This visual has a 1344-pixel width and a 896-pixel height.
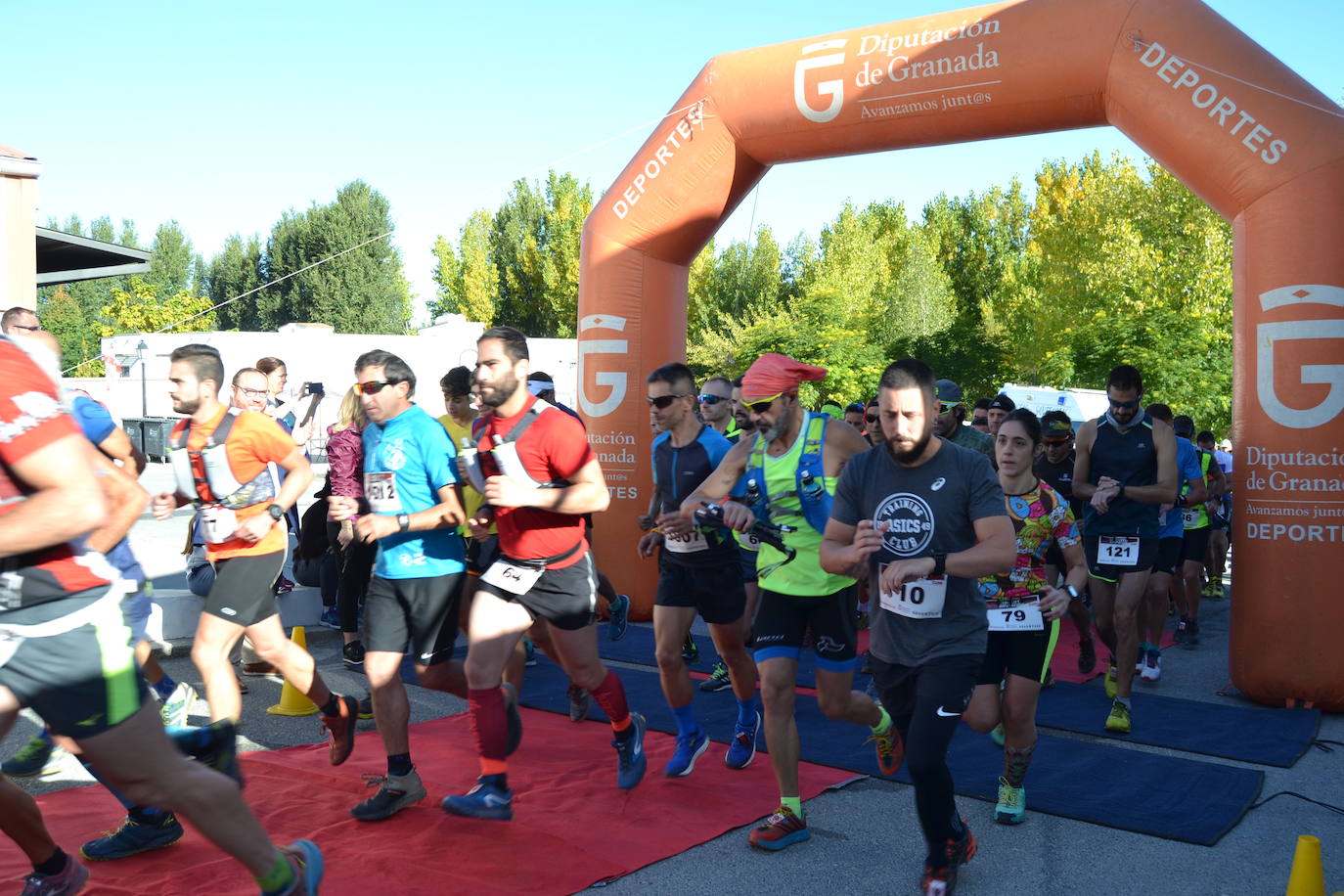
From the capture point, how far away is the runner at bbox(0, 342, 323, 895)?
2.63m

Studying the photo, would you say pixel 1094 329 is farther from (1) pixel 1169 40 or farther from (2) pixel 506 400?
(2) pixel 506 400

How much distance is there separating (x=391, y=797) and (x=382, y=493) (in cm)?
131

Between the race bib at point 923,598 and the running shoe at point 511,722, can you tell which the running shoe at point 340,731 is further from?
the race bib at point 923,598

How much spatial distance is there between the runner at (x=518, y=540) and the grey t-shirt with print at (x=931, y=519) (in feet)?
4.07

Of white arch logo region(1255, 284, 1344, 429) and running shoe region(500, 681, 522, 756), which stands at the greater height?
white arch logo region(1255, 284, 1344, 429)

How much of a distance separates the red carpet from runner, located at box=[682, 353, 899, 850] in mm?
485

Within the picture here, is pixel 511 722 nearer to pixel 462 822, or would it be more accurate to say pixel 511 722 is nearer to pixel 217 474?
pixel 462 822

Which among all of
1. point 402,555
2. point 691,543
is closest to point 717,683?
point 691,543

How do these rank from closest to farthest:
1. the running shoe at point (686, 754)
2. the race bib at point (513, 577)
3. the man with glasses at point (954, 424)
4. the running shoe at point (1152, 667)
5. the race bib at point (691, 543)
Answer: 1. the race bib at point (513, 577)
2. the running shoe at point (686, 754)
3. the race bib at point (691, 543)
4. the running shoe at point (1152, 667)
5. the man with glasses at point (954, 424)

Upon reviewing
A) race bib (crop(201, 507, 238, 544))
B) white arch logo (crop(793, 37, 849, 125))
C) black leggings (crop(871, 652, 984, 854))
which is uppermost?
white arch logo (crop(793, 37, 849, 125))

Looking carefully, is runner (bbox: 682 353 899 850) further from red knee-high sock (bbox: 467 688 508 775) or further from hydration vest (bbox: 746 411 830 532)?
red knee-high sock (bbox: 467 688 508 775)

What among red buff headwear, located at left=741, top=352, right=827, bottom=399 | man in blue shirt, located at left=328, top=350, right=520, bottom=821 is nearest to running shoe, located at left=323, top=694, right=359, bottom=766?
man in blue shirt, located at left=328, top=350, right=520, bottom=821

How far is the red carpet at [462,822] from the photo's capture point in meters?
4.06

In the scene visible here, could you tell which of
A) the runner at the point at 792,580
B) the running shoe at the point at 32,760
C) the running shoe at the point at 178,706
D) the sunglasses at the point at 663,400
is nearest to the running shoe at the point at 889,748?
the runner at the point at 792,580
